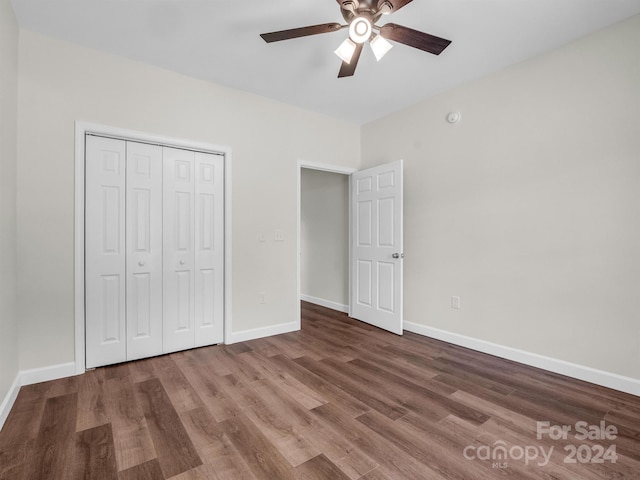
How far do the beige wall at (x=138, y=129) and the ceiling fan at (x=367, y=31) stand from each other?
149 centimetres

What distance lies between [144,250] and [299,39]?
7.42ft

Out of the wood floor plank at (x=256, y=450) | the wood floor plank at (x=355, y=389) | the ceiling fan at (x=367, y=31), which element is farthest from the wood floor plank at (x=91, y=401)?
the ceiling fan at (x=367, y=31)

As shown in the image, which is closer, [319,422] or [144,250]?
[319,422]

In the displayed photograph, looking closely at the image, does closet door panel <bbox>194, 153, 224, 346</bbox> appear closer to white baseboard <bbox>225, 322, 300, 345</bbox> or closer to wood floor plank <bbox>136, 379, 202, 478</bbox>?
white baseboard <bbox>225, 322, 300, 345</bbox>

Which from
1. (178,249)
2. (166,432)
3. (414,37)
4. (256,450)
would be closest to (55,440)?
(166,432)

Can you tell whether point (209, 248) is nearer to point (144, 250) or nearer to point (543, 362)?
point (144, 250)

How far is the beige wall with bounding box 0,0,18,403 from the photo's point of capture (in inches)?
77.2

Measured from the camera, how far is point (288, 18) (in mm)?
2240

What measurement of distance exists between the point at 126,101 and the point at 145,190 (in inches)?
30.8

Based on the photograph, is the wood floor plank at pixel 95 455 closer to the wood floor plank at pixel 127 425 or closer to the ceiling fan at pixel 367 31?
the wood floor plank at pixel 127 425

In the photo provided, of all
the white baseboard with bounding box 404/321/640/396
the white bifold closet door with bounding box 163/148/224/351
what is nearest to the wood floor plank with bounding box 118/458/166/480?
the white bifold closet door with bounding box 163/148/224/351

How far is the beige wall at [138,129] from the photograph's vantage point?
2408 mm

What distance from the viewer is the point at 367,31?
1.92m

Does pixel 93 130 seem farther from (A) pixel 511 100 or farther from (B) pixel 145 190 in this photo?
(A) pixel 511 100
